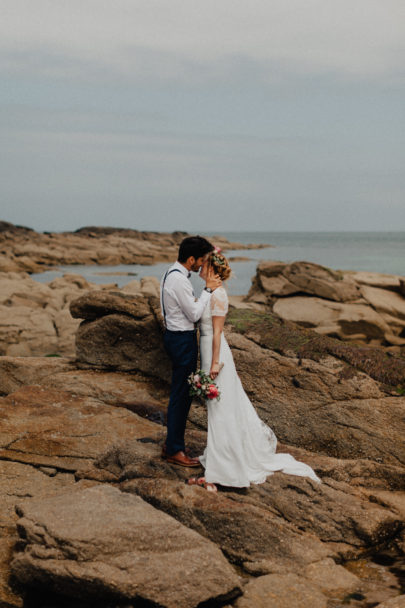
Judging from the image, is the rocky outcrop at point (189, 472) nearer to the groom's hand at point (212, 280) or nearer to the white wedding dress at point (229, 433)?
the white wedding dress at point (229, 433)

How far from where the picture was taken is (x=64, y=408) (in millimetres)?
9195

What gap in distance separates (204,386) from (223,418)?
0.48 m

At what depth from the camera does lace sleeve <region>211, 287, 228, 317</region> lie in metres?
6.52

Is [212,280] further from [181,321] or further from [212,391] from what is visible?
[212,391]

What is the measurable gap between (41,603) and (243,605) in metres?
1.89

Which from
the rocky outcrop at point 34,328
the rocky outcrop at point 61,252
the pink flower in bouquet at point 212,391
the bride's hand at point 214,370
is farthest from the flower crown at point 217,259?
the rocky outcrop at point 61,252

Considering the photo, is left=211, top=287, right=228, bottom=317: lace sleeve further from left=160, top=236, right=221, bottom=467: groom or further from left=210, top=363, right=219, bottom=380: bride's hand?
left=210, top=363, right=219, bottom=380: bride's hand

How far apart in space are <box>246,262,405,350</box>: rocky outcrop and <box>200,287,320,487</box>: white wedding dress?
493 inches

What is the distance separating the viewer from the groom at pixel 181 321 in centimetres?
656

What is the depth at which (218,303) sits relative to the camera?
6527 millimetres

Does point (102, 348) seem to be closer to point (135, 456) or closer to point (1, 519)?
point (135, 456)

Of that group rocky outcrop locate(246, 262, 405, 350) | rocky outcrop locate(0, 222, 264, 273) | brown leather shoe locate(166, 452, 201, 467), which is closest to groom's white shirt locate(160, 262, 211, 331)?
brown leather shoe locate(166, 452, 201, 467)

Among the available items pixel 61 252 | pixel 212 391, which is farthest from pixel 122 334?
pixel 61 252

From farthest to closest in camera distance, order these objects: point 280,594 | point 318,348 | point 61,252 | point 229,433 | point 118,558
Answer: point 61,252 → point 318,348 → point 229,433 → point 280,594 → point 118,558
